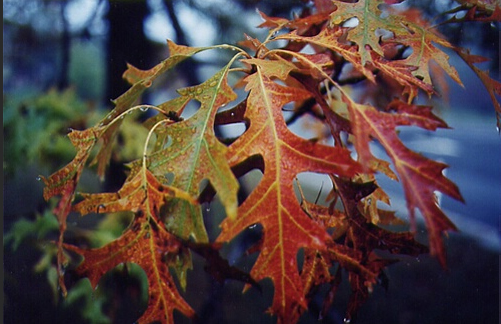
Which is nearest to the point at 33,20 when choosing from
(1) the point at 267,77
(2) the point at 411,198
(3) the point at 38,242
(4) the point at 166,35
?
(4) the point at 166,35

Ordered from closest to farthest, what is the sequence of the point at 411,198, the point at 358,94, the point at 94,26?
the point at 411,198
the point at 358,94
the point at 94,26

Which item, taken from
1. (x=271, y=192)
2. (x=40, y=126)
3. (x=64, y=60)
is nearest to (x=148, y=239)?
(x=271, y=192)

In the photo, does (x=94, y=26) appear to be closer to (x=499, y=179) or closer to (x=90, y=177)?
(x=90, y=177)

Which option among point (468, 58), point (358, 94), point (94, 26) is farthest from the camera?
point (94, 26)

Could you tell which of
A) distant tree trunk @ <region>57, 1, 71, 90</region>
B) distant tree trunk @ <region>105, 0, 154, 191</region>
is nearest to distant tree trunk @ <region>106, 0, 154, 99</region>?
distant tree trunk @ <region>105, 0, 154, 191</region>

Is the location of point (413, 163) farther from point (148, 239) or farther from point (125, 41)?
point (125, 41)

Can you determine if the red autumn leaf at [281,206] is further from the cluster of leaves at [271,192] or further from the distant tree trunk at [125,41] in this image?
the distant tree trunk at [125,41]

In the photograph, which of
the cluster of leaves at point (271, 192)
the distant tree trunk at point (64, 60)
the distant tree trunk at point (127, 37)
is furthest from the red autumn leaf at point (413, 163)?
the distant tree trunk at point (64, 60)

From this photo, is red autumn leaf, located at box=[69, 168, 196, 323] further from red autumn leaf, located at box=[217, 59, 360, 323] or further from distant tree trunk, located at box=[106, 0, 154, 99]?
distant tree trunk, located at box=[106, 0, 154, 99]
